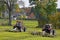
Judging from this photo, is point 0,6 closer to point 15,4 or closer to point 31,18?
point 15,4

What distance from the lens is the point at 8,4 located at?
3344cm

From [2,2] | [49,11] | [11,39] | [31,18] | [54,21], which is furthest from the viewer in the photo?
[31,18]

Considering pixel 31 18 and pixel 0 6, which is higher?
pixel 0 6

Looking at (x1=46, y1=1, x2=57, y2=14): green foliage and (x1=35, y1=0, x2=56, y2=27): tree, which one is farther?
(x1=46, y1=1, x2=57, y2=14): green foliage

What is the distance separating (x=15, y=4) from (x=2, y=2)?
215 centimetres

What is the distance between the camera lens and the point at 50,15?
27828mm

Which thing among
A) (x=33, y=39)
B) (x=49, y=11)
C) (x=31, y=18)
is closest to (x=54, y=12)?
(x=49, y=11)

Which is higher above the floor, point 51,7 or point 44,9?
point 51,7

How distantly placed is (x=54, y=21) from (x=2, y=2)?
29.9 feet

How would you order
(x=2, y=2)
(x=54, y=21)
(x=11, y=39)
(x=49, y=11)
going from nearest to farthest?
(x=11, y=39)
(x=54, y=21)
(x=49, y=11)
(x=2, y=2)

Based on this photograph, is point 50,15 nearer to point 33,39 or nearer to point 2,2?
point 2,2

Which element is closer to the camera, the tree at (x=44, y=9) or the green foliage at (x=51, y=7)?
the tree at (x=44, y=9)

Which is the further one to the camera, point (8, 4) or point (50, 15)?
point (8, 4)

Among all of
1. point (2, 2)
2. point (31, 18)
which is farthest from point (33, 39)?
point (31, 18)
